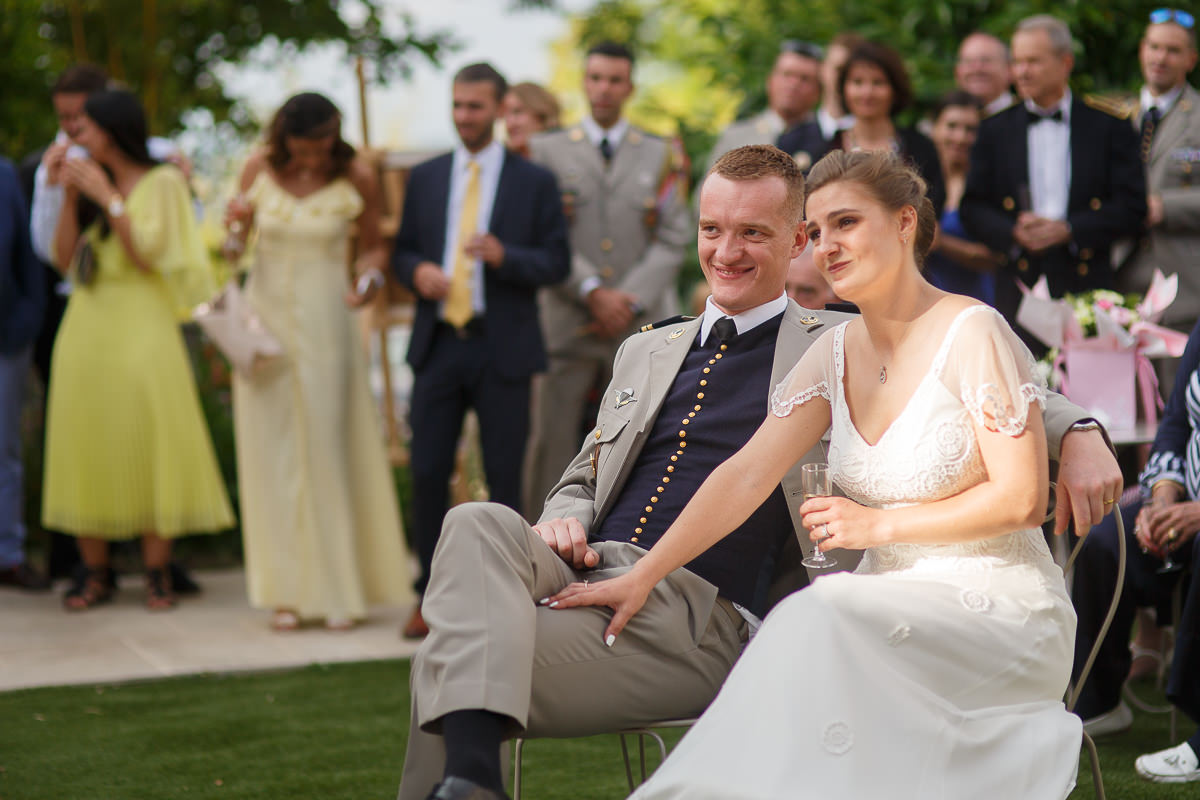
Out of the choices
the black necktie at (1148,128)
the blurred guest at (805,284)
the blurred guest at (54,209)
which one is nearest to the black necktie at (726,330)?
the blurred guest at (805,284)

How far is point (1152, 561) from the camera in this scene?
12.8 feet

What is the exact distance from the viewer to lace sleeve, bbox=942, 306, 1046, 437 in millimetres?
2459

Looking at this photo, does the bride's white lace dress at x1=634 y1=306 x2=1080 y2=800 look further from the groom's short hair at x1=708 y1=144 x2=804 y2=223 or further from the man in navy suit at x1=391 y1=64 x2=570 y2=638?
the man in navy suit at x1=391 y1=64 x2=570 y2=638

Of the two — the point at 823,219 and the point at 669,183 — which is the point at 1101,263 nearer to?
the point at 669,183

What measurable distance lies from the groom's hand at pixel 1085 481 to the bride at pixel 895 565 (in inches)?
2.3

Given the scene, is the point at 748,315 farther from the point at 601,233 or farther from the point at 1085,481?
the point at 601,233

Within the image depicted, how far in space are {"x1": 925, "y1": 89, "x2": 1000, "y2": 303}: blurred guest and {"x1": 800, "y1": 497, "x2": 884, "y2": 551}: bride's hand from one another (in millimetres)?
3667

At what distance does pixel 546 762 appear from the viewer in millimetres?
4051

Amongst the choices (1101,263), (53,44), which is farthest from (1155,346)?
(53,44)

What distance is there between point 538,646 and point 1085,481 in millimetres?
1055

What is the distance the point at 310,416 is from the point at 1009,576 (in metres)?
4.06

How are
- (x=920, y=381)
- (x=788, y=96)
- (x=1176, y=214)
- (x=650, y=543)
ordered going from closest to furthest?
(x=920, y=381), (x=650, y=543), (x=1176, y=214), (x=788, y=96)

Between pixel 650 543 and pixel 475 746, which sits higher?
pixel 650 543

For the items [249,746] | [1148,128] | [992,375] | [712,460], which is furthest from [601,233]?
[992,375]
